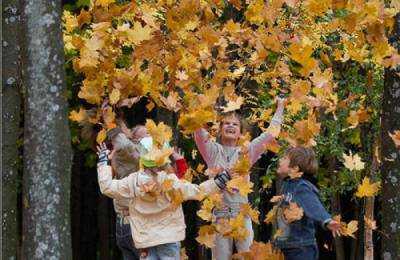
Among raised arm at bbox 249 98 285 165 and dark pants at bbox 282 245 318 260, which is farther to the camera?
raised arm at bbox 249 98 285 165

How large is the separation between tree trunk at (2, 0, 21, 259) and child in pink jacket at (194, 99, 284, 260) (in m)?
1.61

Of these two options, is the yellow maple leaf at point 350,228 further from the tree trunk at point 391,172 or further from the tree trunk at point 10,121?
the tree trunk at point 10,121

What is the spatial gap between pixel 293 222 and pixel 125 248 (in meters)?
1.74

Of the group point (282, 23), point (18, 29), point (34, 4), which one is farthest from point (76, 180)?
point (34, 4)

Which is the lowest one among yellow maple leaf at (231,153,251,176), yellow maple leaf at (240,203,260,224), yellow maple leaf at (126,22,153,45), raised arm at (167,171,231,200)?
yellow maple leaf at (240,203,260,224)

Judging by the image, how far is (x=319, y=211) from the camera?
6.46 metres

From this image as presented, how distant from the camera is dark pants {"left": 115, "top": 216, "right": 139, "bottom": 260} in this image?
721cm

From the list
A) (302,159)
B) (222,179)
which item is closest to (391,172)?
(222,179)

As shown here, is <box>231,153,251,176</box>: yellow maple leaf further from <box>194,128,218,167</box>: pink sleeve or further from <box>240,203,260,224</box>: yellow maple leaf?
<box>194,128,218,167</box>: pink sleeve

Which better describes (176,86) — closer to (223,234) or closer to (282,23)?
(223,234)

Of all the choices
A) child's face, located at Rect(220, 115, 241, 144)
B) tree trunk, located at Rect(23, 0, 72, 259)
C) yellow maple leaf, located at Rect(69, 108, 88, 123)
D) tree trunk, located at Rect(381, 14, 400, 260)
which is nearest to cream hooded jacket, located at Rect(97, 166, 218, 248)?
yellow maple leaf, located at Rect(69, 108, 88, 123)

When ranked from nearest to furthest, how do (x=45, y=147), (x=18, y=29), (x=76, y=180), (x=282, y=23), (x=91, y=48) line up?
(x=45, y=147), (x=91, y=48), (x=18, y=29), (x=282, y=23), (x=76, y=180)

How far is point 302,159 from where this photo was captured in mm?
6656

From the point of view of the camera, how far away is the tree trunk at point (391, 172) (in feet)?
16.8
